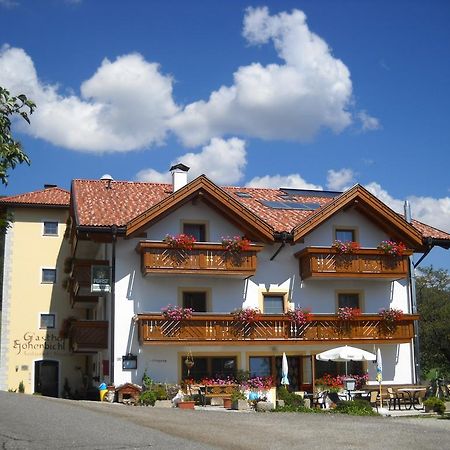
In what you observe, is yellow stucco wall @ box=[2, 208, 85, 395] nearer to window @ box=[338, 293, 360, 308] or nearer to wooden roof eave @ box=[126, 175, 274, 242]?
wooden roof eave @ box=[126, 175, 274, 242]

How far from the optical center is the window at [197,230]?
29.0m

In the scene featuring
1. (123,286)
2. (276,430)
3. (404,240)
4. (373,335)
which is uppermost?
(404,240)

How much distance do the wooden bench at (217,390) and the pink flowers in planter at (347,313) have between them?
16.9ft

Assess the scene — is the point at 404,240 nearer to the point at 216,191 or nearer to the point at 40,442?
the point at 216,191

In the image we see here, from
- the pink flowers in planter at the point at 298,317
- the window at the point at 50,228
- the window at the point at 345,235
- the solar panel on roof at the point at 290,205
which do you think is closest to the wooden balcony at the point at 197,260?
the pink flowers in planter at the point at 298,317

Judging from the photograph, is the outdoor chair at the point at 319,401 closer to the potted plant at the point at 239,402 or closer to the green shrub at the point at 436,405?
the potted plant at the point at 239,402

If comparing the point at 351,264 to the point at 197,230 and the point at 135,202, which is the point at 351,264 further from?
the point at 135,202

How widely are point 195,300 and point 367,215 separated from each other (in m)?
8.12

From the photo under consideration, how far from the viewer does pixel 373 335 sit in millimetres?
28750

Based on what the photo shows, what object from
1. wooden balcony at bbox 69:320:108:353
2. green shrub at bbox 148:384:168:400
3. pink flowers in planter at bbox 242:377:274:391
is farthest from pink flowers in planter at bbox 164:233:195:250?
pink flowers in planter at bbox 242:377:274:391

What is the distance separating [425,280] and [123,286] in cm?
3405

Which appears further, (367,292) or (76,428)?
(367,292)

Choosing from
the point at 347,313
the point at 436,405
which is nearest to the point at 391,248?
the point at 347,313

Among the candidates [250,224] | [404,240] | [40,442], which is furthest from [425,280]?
[40,442]
